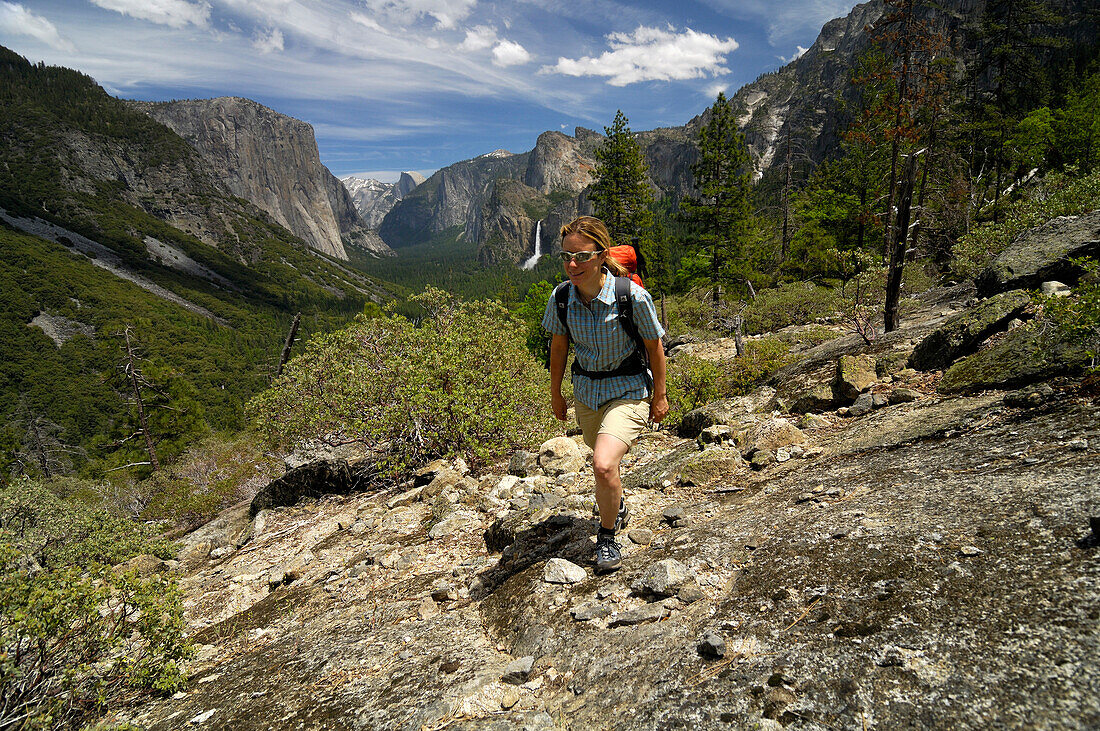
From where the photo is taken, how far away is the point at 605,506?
12.7 feet

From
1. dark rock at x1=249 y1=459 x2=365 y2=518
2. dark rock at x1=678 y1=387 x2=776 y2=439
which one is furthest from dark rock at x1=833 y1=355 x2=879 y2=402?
dark rock at x1=249 y1=459 x2=365 y2=518

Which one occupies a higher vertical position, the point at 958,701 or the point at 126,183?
the point at 126,183

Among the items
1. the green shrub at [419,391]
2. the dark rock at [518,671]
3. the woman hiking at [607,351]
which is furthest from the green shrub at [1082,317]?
the green shrub at [419,391]

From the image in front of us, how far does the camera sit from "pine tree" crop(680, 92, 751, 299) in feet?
86.6

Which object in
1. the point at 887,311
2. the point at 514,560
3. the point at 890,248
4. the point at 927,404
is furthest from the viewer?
the point at 890,248

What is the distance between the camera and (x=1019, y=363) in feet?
15.0

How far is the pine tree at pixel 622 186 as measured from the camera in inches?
1006

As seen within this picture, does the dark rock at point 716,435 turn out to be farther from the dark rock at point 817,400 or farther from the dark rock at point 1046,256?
the dark rock at point 1046,256

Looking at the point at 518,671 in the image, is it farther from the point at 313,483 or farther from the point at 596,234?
the point at 313,483

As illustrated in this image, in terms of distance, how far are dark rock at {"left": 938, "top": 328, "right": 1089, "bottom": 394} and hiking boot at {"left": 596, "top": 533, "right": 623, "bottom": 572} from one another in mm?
4016

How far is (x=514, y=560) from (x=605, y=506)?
148 cm

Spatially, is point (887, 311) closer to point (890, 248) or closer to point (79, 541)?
point (890, 248)

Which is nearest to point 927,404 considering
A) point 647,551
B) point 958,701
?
point 647,551

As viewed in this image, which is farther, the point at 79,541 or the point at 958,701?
the point at 79,541
